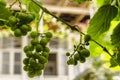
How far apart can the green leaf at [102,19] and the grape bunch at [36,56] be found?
4.1 inches

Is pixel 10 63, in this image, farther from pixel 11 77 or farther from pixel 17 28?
pixel 17 28

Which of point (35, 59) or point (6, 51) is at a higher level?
point (6, 51)

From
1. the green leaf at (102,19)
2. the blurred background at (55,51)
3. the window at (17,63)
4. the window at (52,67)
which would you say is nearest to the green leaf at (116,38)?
the green leaf at (102,19)

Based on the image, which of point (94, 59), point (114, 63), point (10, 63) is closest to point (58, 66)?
point (10, 63)

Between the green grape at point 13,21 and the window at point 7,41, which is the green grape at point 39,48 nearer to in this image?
the green grape at point 13,21

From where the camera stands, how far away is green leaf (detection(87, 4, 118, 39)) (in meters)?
0.68

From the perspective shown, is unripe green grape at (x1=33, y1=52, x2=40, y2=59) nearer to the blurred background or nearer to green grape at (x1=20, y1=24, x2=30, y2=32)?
green grape at (x1=20, y1=24, x2=30, y2=32)

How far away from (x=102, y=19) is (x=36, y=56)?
0.49 ft

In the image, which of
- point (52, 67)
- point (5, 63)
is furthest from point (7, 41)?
point (52, 67)

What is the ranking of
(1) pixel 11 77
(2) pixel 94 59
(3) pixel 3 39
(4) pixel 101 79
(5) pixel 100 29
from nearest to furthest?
(5) pixel 100 29 < (4) pixel 101 79 < (2) pixel 94 59 < (1) pixel 11 77 < (3) pixel 3 39

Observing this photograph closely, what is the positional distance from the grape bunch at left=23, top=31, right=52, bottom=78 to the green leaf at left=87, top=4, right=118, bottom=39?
0.34ft

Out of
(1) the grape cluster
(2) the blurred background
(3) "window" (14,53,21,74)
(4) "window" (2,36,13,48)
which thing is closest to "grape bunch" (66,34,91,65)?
(1) the grape cluster

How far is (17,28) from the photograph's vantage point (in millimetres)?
593

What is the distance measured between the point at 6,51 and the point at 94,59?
480 centimetres
